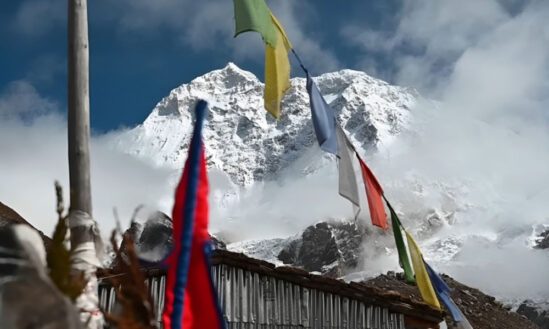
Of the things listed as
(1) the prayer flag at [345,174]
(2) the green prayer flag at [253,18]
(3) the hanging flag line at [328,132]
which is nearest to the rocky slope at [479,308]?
(3) the hanging flag line at [328,132]

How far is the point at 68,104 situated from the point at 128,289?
5.81 ft

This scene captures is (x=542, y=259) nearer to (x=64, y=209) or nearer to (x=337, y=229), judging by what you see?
(x=337, y=229)

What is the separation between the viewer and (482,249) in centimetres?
13762

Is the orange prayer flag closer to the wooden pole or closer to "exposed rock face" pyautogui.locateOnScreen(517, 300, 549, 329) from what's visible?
the wooden pole

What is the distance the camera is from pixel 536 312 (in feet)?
264

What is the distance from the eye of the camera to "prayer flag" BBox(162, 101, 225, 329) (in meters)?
2.83

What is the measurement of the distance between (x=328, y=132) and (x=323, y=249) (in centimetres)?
14926

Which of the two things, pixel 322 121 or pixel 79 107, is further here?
pixel 322 121

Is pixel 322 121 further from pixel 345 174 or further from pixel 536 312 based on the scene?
pixel 536 312

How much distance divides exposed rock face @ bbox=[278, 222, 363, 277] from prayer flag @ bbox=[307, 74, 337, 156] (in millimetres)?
138465

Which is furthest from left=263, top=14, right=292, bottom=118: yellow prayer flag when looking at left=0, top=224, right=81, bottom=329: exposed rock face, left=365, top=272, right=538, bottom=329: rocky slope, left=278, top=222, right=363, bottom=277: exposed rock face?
left=278, top=222, right=363, bottom=277: exposed rock face

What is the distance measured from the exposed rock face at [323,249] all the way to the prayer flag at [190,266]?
471 feet

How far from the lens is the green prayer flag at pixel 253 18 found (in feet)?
20.7

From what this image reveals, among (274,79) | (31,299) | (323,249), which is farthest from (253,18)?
(323,249)
